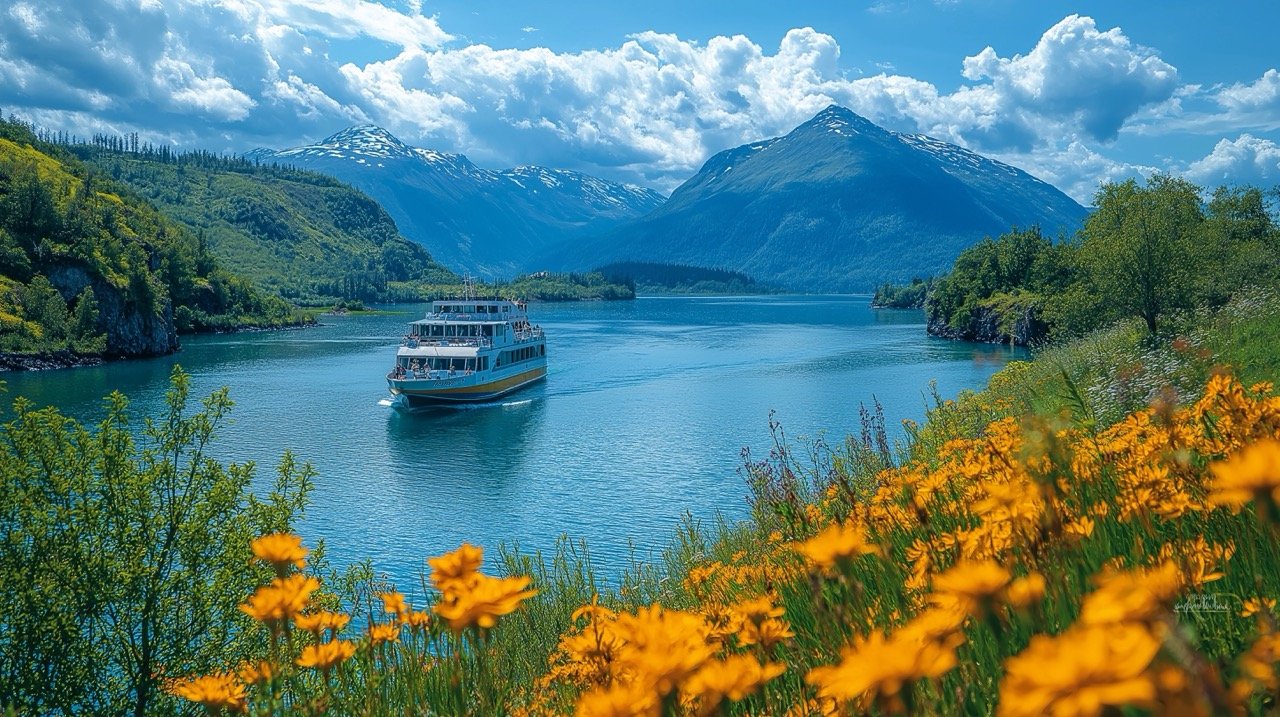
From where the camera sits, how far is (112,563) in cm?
819

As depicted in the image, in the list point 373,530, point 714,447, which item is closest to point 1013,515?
point 373,530

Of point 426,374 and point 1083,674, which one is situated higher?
point 1083,674

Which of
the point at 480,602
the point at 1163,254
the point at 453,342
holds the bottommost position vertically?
the point at 453,342

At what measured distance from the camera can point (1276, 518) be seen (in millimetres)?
1427

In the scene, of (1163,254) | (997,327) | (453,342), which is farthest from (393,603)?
(997,327)

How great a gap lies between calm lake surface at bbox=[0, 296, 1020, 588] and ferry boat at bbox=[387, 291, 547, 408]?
1353 mm

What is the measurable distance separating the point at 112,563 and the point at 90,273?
267 feet

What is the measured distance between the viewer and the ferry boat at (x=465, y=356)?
42.2 metres

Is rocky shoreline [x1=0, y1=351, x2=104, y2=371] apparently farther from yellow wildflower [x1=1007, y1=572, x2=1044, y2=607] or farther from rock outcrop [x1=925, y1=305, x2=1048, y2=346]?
rock outcrop [x1=925, y1=305, x2=1048, y2=346]

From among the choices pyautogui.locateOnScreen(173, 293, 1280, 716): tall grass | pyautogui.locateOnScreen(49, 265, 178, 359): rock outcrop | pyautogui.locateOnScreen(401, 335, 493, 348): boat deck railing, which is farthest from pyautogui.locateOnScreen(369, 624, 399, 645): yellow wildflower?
pyautogui.locateOnScreen(49, 265, 178, 359): rock outcrop

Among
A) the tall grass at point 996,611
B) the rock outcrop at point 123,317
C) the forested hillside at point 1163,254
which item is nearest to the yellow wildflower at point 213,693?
the tall grass at point 996,611

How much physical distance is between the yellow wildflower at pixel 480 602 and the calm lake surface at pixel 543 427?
12.8 metres

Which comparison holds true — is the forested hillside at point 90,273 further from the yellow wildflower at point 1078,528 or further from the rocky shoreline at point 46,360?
the yellow wildflower at point 1078,528

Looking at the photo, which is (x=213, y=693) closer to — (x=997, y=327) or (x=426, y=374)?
(x=426, y=374)
